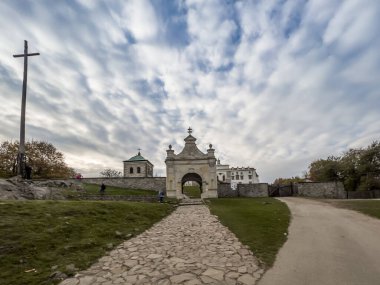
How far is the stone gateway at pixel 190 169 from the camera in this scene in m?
30.9

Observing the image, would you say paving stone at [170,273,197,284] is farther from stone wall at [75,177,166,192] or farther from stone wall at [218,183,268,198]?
stone wall at [75,177,166,192]

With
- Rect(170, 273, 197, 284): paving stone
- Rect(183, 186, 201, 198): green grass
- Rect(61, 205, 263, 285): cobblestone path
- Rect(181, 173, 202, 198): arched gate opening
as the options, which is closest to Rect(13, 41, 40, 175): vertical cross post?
Rect(61, 205, 263, 285): cobblestone path

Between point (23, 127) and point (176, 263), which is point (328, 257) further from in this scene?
point (23, 127)

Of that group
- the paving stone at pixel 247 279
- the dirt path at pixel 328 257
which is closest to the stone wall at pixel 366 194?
the dirt path at pixel 328 257

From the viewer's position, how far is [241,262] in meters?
6.80

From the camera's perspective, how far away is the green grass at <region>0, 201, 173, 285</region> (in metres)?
6.16

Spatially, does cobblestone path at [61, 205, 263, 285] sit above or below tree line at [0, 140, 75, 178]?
below

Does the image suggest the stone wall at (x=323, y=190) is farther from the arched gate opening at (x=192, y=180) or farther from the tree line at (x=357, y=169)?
the arched gate opening at (x=192, y=180)

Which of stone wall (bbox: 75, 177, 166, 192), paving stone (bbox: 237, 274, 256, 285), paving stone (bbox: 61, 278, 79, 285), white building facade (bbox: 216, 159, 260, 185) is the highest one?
white building facade (bbox: 216, 159, 260, 185)

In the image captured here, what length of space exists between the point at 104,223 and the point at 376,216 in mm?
13772

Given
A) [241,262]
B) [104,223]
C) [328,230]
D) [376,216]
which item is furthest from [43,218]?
[376,216]

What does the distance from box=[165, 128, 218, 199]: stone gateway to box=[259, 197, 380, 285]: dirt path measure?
64.5ft

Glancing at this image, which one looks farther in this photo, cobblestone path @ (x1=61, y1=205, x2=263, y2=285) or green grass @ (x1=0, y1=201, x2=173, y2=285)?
green grass @ (x1=0, y1=201, x2=173, y2=285)

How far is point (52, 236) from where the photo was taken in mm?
8156
